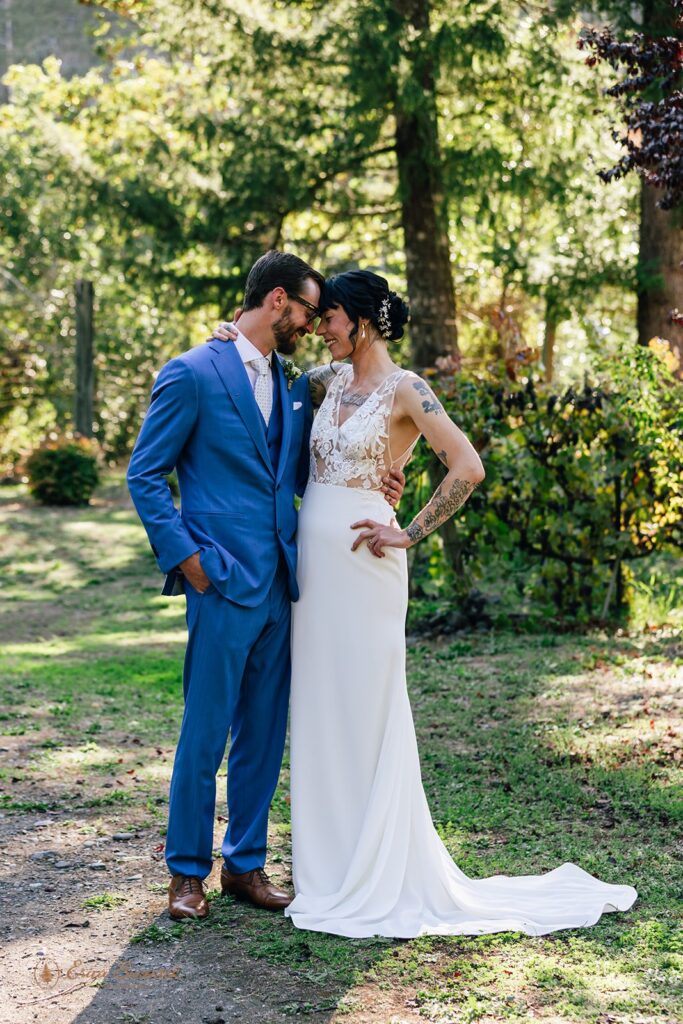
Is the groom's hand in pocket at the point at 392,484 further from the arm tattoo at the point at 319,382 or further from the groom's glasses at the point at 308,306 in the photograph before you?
the groom's glasses at the point at 308,306

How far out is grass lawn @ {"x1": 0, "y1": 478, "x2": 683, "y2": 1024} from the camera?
11.1 ft

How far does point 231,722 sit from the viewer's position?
13.2 feet

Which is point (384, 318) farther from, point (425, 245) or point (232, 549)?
point (425, 245)

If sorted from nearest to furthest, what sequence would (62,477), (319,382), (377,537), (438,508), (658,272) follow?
(377,537)
(438,508)
(319,382)
(658,272)
(62,477)

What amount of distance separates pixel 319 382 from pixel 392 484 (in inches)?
21.5

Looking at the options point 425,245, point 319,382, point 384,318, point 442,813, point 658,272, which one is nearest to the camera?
point 384,318

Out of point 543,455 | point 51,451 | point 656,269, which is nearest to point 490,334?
point 656,269

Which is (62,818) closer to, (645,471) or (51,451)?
(645,471)

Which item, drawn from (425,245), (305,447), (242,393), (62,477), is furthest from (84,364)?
(242,393)

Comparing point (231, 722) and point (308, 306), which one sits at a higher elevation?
point (308, 306)

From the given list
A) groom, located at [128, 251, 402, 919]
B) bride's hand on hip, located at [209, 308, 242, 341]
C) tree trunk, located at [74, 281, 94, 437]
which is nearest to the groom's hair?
groom, located at [128, 251, 402, 919]

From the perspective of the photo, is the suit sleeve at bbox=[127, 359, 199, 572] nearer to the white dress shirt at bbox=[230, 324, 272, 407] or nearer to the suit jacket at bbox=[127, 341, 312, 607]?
the suit jacket at bbox=[127, 341, 312, 607]

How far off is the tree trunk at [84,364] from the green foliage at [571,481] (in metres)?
12.0

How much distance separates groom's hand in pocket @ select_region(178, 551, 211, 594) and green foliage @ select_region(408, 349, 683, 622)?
416cm
